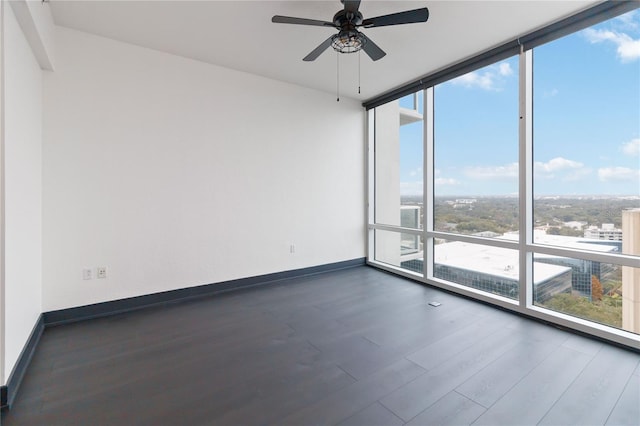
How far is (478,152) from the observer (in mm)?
3525

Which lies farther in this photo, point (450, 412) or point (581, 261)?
point (581, 261)

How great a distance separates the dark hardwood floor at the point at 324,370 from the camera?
1650 millimetres

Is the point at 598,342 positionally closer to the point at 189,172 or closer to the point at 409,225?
the point at 409,225

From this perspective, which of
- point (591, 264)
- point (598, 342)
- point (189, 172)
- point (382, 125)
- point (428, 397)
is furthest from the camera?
point (382, 125)

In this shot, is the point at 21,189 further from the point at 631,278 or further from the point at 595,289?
the point at 631,278

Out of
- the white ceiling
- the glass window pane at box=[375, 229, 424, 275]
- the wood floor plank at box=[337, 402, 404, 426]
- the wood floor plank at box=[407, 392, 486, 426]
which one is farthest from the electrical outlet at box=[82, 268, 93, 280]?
the glass window pane at box=[375, 229, 424, 275]

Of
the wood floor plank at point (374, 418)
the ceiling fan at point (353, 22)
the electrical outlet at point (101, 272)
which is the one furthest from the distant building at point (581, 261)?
the electrical outlet at point (101, 272)

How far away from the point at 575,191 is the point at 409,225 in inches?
77.5

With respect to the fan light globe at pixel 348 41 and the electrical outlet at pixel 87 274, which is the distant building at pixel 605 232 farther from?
the electrical outlet at pixel 87 274

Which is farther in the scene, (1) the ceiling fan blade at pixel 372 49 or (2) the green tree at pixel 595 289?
(2) the green tree at pixel 595 289

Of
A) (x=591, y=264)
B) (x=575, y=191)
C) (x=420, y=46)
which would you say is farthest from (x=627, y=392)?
(x=420, y=46)

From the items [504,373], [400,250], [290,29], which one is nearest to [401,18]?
[290,29]

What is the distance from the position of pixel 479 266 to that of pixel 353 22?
2.98 meters

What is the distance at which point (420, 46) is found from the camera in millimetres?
3119
